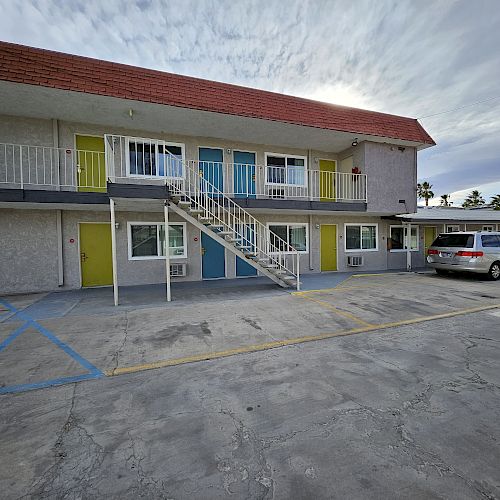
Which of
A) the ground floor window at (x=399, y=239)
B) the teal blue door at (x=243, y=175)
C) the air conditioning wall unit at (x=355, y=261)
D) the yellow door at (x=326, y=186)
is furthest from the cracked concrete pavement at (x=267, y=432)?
the ground floor window at (x=399, y=239)

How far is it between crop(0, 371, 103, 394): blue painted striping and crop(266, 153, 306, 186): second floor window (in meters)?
9.50

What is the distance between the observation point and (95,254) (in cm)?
953

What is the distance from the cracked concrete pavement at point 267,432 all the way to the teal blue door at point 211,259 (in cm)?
697

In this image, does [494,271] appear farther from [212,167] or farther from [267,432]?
[267,432]

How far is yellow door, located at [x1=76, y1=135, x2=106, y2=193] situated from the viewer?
9172 millimetres

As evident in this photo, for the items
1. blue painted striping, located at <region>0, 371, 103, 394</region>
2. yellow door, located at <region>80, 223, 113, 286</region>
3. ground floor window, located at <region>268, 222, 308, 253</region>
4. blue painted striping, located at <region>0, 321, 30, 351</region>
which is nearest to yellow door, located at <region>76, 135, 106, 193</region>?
yellow door, located at <region>80, 223, 113, 286</region>

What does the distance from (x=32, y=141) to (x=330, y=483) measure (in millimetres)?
11434

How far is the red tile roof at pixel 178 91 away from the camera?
693 cm

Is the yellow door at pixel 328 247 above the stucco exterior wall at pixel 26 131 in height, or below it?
below

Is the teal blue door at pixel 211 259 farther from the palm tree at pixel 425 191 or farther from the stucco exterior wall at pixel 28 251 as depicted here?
the palm tree at pixel 425 191

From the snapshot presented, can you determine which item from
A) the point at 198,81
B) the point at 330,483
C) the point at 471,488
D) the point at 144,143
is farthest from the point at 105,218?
the point at 471,488

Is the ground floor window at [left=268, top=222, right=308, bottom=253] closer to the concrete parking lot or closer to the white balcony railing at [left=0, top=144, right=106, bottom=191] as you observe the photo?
the concrete parking lot

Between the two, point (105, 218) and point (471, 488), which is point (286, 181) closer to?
point (105, 218)

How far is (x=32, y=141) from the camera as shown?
866 cm
